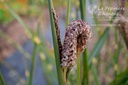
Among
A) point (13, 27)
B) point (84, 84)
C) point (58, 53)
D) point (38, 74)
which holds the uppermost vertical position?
point (58, 53)

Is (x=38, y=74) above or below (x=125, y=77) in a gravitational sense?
below

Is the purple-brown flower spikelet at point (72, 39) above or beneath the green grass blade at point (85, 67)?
above

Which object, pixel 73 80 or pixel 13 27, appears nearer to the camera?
pixel 73 80

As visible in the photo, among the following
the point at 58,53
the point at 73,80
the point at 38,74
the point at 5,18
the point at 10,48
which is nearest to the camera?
the point at 58,53

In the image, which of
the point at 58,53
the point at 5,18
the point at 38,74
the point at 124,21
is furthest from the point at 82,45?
the point at 5,18

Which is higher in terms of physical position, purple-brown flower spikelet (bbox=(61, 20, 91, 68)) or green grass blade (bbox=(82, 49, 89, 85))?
purple-brown flower spikelet (bbox=(61, 20, 91, 68))

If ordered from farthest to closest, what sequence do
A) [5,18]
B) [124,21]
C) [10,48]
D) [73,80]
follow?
[5,18] → [10,48] → [73,80] → [124,21]

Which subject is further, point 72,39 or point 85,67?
point 85,67

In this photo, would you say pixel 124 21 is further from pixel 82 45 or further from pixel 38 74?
pixel 38 74
